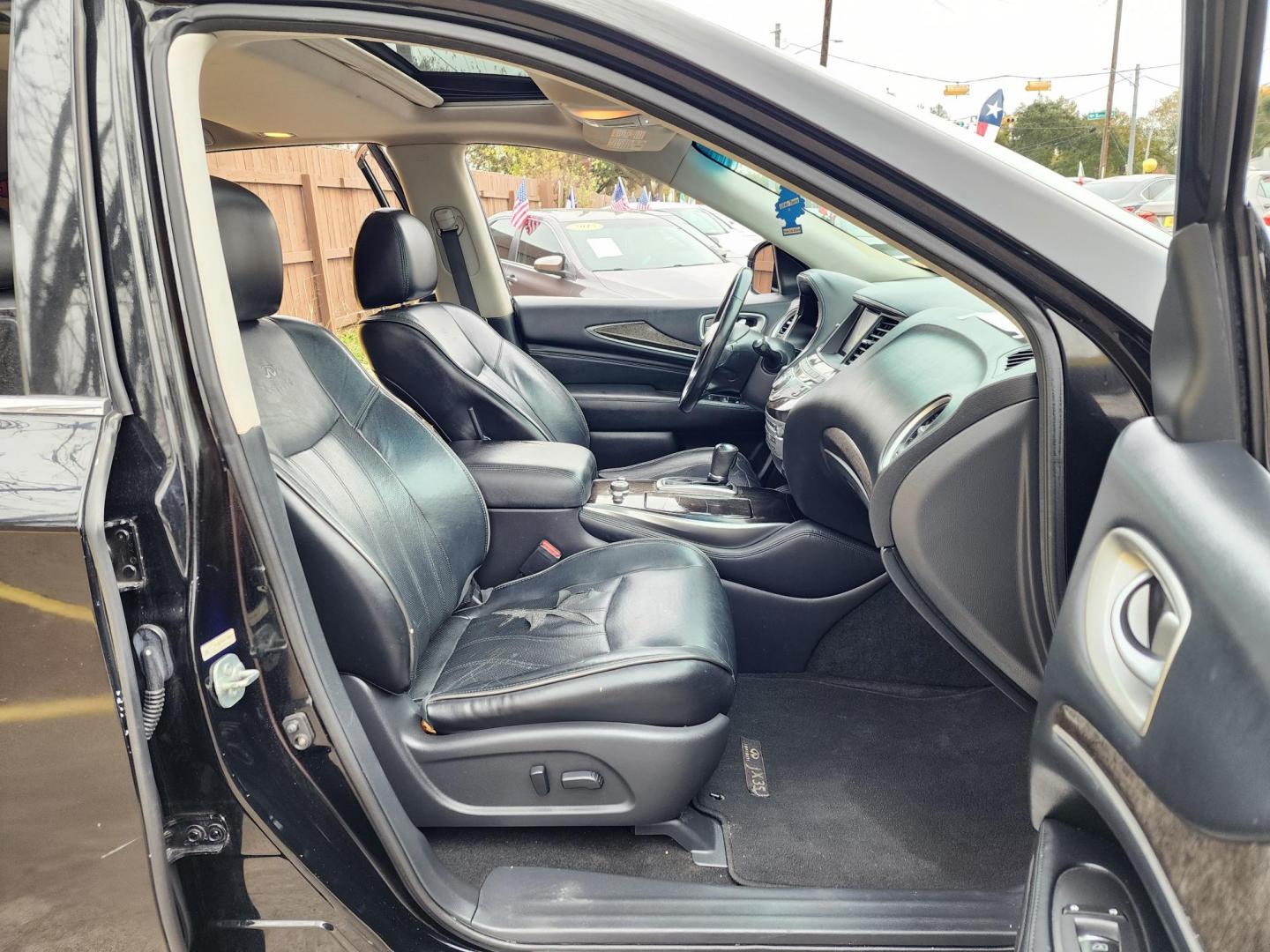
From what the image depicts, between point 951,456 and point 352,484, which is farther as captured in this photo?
point 352,484

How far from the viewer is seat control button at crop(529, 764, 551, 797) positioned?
1.41m

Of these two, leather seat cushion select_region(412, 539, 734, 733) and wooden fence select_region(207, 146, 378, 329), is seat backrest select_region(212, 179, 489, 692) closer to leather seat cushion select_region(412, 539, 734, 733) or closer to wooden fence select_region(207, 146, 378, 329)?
leather seat cushion select_region(412, 539, 734, 733)

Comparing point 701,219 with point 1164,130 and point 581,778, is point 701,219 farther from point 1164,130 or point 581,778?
point 1164,130

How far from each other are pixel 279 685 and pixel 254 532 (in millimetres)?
177

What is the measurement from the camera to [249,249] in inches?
54.9

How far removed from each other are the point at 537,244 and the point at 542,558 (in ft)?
7.57

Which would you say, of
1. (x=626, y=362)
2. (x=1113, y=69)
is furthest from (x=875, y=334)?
(x=626, y=362)

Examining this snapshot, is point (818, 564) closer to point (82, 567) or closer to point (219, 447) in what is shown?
point (219, 447)

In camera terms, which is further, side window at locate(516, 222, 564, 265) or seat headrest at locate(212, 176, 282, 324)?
side window at locate(516, 222, 564, 265)

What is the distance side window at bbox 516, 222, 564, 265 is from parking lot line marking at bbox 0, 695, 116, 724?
3.29 m

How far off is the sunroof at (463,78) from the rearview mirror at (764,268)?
893 mm

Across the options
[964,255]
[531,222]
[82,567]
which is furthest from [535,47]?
[531,222]

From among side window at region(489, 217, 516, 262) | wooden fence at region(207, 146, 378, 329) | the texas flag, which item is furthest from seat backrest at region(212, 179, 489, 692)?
wooden fence at region(207, 146, 378, 329)

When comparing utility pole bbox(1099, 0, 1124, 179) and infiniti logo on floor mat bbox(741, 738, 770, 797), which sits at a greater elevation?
utility pole bbox(1099, 0, 1124, 179)
